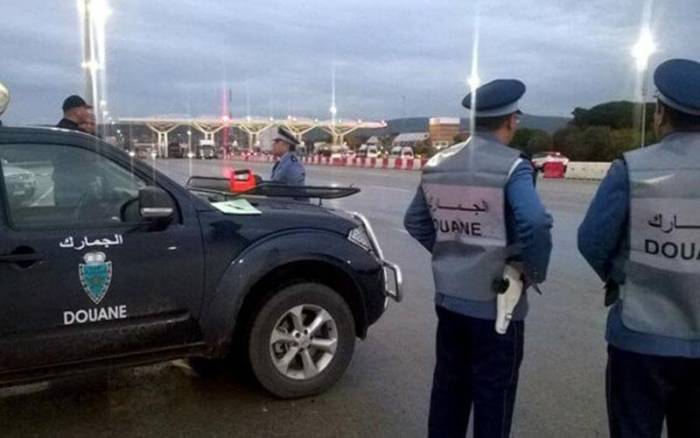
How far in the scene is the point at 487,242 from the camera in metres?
2.81

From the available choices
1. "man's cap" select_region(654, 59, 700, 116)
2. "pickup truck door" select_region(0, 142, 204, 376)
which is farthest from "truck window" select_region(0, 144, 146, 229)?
"man's cap" select_region(654, 59, 700, 116)

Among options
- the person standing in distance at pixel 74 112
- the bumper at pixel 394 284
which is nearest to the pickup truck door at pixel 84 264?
the bumper at pixel 394 284

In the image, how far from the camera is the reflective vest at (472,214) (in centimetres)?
275

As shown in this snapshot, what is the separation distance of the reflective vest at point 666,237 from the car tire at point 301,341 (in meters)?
2.18

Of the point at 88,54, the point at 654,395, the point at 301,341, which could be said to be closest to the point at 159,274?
the point at 301,341

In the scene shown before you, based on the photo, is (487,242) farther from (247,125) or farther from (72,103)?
(247,125)

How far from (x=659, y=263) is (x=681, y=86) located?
62 cm

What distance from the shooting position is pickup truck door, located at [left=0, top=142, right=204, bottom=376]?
3.41m

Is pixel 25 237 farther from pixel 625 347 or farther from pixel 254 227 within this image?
pixel 625 347

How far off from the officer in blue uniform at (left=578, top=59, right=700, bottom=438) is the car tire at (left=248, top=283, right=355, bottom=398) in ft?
6.77

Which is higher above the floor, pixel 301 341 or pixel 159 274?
pixel 159 274

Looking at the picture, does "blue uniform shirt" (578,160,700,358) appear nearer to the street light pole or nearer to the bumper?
the bumper

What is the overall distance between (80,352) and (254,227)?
3.88 ft

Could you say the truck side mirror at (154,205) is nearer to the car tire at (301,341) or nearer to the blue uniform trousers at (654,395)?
the car tire at (301,341)
